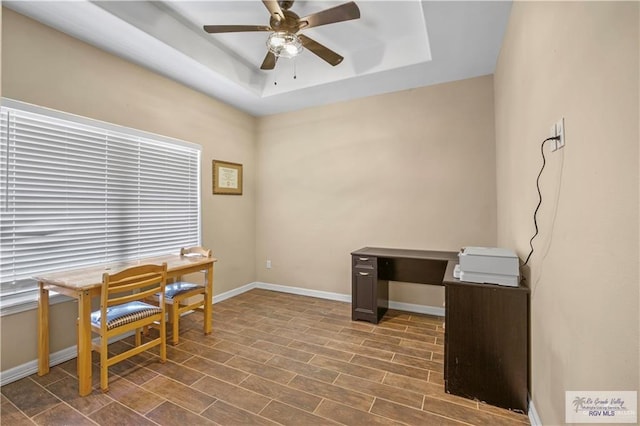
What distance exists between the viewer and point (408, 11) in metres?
2.52

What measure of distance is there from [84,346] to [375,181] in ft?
10.7

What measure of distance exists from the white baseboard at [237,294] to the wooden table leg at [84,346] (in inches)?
23.3

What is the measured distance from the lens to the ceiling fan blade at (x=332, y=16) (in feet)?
6.32

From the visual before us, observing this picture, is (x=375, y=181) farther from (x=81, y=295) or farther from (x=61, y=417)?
(x=61, y=417)

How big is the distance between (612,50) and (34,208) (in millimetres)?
3558

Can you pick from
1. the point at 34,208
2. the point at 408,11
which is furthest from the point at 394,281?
the point at 34,208

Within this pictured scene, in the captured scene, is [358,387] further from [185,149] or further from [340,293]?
[185,149]

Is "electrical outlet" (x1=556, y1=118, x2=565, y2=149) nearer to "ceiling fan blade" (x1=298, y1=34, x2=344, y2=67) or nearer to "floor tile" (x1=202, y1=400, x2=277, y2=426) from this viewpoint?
"ceiling fan blade" (x1=298, y1=34, x2=344, y2=67)

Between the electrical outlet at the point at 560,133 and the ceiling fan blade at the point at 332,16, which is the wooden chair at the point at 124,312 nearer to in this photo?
the ceiling fan blade at the point at 332,16

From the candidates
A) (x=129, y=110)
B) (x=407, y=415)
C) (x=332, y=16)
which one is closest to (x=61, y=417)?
(x=407, y=415)

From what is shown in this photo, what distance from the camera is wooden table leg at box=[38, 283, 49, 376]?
7.23 feet

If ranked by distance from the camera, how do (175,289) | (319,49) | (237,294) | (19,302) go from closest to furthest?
(19,302)
(319,49)
(175,289)
(237,294)

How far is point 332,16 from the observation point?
202 centimetres
